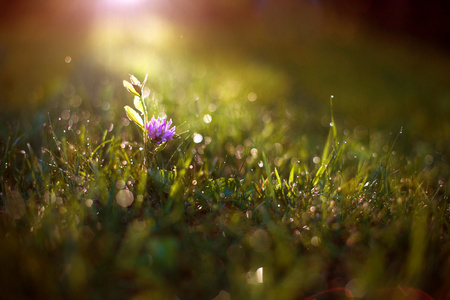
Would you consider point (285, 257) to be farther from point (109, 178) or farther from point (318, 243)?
point (109, 178)

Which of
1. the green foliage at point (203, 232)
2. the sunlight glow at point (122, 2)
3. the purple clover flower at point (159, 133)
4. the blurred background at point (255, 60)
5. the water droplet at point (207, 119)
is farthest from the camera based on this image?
the sunlight glow at point (122, 2)

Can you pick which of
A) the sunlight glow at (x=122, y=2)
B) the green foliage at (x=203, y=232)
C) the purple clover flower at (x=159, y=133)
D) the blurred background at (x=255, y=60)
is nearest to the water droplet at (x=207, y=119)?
the blurred background at (x=255, y=60)

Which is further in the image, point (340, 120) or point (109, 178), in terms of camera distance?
point (340, 120)

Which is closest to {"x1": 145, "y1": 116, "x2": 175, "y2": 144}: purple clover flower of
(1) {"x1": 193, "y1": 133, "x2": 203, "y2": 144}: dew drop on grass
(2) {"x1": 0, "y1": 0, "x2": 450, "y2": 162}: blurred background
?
(1) {"x1": 193, "y1": 133, "x2": 203, "y2": 144}: dew drop on grass

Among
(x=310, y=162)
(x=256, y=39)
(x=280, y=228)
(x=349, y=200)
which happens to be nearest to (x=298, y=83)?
(x=310, y=162)

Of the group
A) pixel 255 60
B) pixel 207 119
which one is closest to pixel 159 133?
pixel 207 119

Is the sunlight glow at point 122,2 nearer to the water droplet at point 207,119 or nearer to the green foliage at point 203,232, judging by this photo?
the water droplet at point 207,119

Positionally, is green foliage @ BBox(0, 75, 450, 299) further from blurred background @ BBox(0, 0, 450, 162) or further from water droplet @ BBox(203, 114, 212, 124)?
blurred background @ BBox(0, 0, 450, 162)
